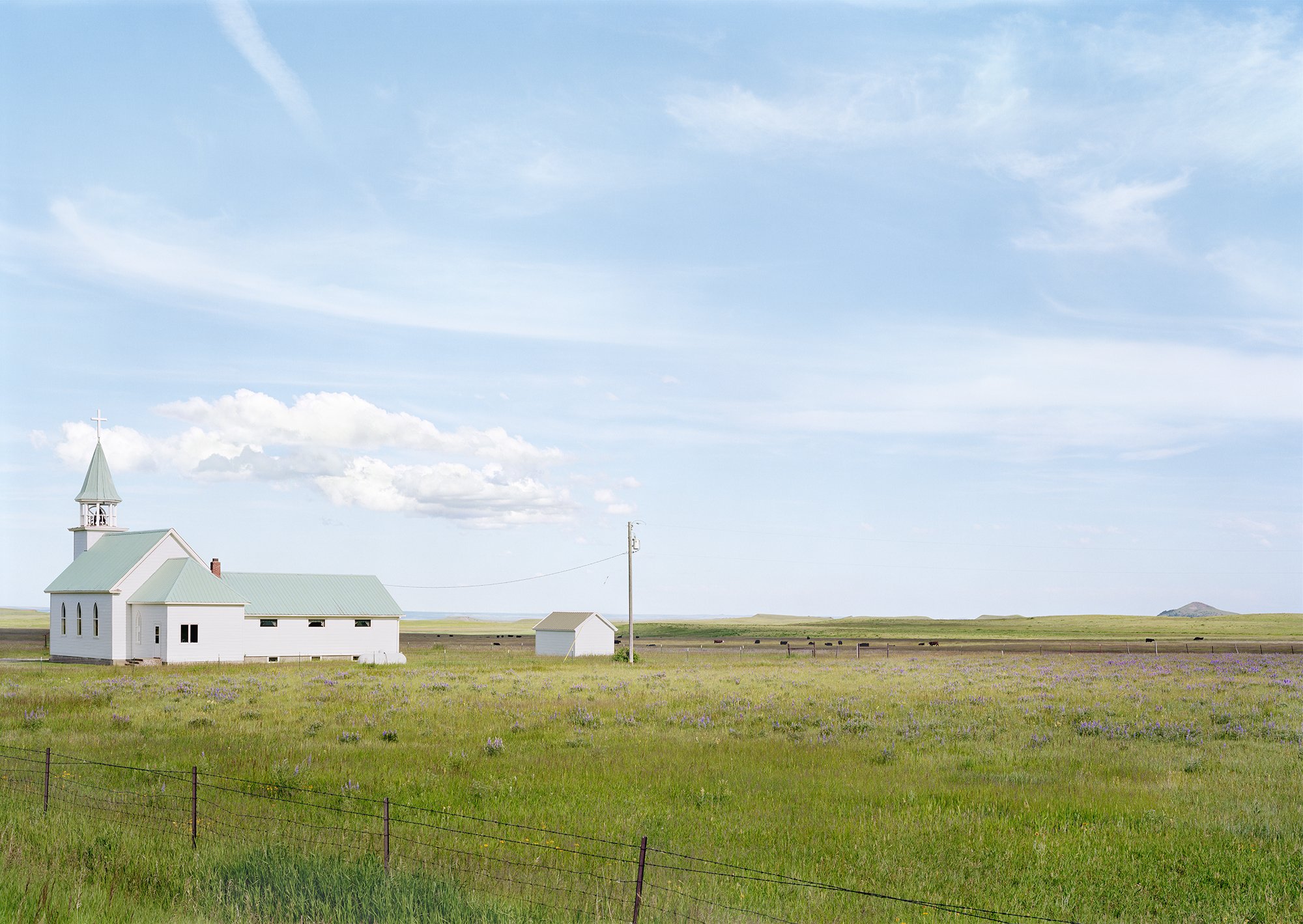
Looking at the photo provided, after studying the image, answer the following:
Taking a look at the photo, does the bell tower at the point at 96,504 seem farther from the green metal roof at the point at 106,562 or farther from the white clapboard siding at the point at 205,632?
the white clapboard siding at the point at 205,632

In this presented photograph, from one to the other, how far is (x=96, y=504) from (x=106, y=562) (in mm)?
6817

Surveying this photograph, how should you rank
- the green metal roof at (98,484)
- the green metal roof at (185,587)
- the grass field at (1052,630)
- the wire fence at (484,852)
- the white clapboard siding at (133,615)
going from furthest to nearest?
the grass field at (1052,630) < the green metal roof at (98,484) < the white clapboard siding at (133,615) < the green metal roof at (185,587) < the wire fence at (484,852)

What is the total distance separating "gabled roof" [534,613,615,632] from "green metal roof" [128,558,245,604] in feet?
73.1

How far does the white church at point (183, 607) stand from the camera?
191 feet

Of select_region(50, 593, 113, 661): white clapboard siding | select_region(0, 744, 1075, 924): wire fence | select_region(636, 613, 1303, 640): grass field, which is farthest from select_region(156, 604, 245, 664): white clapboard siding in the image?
select_region(636, 613, 1303, 640): grass field

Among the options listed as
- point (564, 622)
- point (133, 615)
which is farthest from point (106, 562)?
point (564, 622)

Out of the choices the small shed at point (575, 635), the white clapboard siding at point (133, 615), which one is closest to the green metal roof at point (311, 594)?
the white clapboard siding at point (133, 615)

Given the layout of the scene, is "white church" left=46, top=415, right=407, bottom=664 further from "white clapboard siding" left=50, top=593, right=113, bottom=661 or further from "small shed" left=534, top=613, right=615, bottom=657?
"small shed" left=534, top=613, right=615, bottom=657

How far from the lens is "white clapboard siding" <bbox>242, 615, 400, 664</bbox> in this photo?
202ft

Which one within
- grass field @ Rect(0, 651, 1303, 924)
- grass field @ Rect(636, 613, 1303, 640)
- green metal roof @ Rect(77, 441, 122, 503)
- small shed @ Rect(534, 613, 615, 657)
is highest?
green metal roof @ Rect(77, 441, 122, 503)

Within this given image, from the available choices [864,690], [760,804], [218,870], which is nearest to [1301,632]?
[864,690]

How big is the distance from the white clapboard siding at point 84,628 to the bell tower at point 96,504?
433 cm

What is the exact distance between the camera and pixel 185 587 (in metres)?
58.1

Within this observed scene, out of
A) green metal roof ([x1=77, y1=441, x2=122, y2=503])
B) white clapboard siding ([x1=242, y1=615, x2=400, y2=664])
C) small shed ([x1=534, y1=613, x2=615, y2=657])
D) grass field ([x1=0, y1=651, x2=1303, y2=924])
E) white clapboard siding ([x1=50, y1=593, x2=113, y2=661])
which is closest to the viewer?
grass field ([x1=0, y1=651, x2=1303, y2=924])
